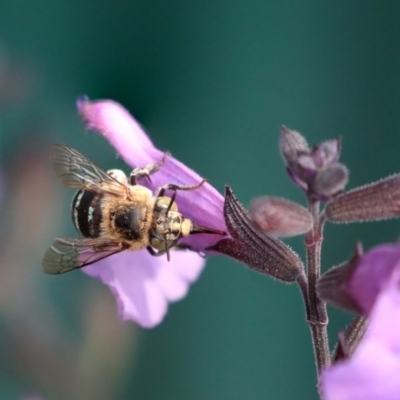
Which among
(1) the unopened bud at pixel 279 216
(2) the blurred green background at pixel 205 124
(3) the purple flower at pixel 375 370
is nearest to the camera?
(3) the purple flower at pixel 375 370

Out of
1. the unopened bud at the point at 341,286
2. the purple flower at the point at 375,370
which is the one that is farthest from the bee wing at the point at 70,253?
the purple flower at the point at 375,370

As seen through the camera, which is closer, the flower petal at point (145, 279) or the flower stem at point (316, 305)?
the flower stem at point (316, 305)

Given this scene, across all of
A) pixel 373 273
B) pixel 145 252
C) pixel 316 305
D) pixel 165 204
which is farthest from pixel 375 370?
pixel 145 252

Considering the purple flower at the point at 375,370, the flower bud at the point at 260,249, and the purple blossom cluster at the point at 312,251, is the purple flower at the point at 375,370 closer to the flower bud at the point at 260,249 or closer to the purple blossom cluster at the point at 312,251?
the purple blossom cluster at the point at 312,251

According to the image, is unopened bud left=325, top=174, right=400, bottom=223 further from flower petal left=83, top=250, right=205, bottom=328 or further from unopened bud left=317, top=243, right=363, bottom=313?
flower petal left=83, top=250, right=205, bottom=328

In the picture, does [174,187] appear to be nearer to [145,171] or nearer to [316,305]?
[145,171]

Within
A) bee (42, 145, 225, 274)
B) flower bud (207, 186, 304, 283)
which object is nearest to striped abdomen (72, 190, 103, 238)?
bee (42, 145, 225, 274)

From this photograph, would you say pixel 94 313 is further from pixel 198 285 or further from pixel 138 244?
pixel 138 244
